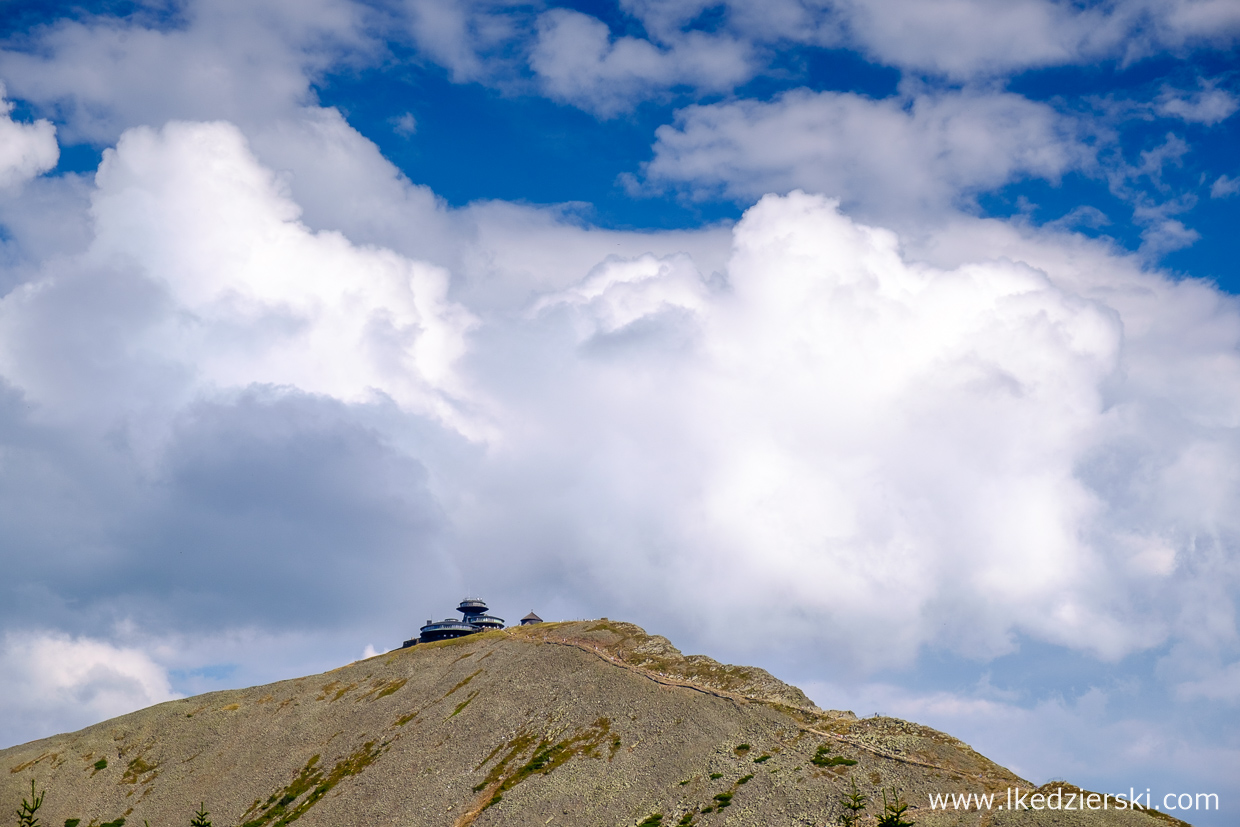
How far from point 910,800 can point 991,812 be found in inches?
281

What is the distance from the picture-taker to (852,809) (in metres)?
82.2

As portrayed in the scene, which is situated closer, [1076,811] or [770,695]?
[1076,811]

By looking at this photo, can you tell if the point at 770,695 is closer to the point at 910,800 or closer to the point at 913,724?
the point at 913,724

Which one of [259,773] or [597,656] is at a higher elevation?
[597,656]

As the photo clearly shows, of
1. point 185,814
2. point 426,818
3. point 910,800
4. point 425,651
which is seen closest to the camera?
point 910,800

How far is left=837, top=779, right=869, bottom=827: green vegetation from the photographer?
80.3 m

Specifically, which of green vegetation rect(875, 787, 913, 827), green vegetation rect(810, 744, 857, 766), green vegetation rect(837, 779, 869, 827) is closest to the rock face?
green vegetation rect(810, 744, 857, 766)

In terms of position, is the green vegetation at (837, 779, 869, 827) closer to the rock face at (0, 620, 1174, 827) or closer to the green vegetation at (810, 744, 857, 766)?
the rock face at (0, 620, 1174, 827)

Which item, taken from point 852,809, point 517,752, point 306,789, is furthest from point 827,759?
point 306,789

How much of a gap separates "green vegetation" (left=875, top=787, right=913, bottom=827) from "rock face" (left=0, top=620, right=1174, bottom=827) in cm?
140

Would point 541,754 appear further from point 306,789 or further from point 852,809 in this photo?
point 852,809

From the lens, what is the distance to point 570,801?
4114 inches

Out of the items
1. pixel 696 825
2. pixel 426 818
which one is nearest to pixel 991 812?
pixel 696 825

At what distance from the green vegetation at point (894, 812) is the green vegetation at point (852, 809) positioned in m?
1.83
